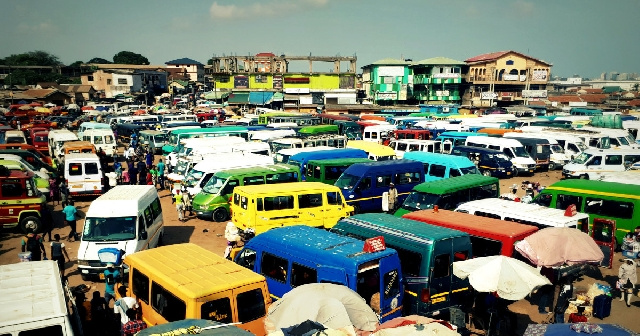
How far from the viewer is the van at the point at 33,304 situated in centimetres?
581

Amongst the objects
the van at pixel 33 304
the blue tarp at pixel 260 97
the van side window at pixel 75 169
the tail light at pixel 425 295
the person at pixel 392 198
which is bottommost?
the tail light at pixel 425 295

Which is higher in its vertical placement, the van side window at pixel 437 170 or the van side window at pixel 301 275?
the van side window at pixel 437 170

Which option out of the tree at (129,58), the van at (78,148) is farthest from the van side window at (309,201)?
the tree at (129,58)

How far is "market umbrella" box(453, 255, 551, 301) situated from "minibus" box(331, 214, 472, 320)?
0.66 metres

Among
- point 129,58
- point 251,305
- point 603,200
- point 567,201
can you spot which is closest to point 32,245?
point 251,305

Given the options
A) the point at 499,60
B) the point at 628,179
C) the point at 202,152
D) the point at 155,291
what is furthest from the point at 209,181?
the point at 499,60

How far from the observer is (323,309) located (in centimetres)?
666

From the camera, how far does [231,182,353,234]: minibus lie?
14.1m

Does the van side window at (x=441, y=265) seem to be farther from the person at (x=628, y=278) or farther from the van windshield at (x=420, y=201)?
the van windshield at (x=420, y=201)

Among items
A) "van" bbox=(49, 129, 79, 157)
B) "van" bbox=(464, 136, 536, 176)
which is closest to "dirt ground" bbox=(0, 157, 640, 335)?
"van" bbox=(464, 136, 536, 176)

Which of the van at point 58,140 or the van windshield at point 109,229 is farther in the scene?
the van at point 58,140

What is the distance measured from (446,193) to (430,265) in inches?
247

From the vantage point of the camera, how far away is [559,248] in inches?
377

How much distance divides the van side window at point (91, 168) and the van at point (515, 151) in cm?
2321
